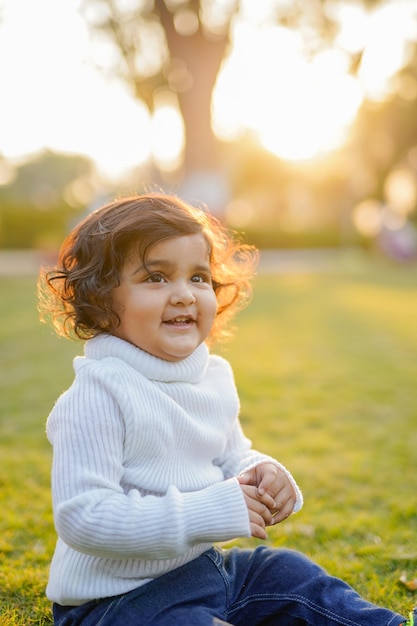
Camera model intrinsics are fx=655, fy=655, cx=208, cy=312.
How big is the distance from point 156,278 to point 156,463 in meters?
0.43

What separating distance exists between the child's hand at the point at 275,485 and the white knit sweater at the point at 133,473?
0.10 ft

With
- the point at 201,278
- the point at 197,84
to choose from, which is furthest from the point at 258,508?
the point at 197,84

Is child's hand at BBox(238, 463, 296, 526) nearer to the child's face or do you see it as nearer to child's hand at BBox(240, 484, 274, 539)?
child's hand at BBox(240, 484, 274, 539)

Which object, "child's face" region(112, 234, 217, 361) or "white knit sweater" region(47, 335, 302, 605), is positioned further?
"child's face" region(112, 234, 217, 361)

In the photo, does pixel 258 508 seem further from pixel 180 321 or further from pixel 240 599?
pixel 180 321

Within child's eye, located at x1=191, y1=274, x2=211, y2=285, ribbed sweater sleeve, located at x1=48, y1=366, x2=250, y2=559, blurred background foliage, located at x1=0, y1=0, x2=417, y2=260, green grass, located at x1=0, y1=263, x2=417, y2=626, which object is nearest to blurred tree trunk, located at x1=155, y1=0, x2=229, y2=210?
blurred background foliage, located at x1=0, y1=0, x2=417, y2=260

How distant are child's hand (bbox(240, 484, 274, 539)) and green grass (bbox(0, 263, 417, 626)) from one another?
0.68 metres

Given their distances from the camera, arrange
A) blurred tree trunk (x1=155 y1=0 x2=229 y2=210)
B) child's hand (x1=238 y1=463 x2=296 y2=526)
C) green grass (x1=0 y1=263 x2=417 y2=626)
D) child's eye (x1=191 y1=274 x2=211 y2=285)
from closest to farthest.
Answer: child's hand (x1=238 y1=463 x2=296 y2=526), child's eye (x1=191 y1=274 x2=211 y2=285), green grass (x1=0 y1=263 x2=417 y2=626), blurred tree trunk (x1=155 y1=0 x2=229 y2=210)

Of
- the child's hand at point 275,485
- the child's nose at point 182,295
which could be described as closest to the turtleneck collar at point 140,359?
the child's nose at point 182,295

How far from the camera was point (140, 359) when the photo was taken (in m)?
1.54

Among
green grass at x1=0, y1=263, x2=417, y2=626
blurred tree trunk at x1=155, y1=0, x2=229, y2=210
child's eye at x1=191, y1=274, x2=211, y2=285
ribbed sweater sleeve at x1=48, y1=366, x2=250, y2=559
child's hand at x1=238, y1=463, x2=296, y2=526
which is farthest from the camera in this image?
blurred tree trunk at x1=155, y1=0, x2=229, y2=210

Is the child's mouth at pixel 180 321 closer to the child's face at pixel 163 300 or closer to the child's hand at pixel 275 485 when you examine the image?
the child's face at pixel 163 300

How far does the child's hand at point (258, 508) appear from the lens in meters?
1.40

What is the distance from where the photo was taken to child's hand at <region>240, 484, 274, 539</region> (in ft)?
4.59
